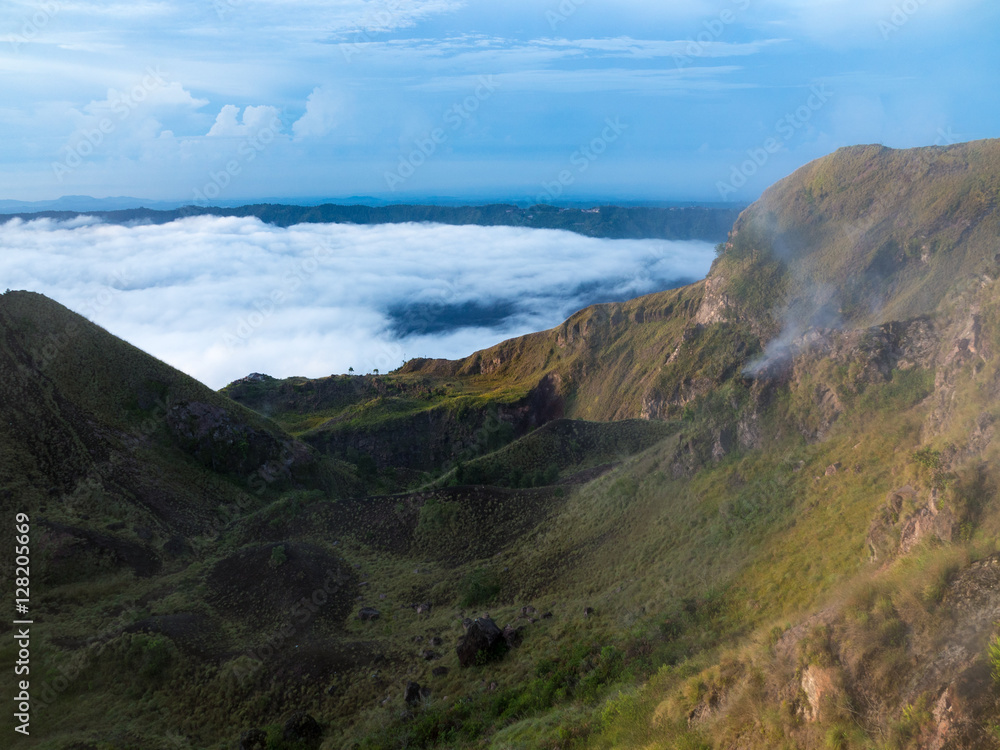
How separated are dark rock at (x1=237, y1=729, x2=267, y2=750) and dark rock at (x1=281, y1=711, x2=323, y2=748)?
69 cm

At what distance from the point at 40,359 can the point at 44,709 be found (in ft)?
96.1

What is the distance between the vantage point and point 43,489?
112 ft

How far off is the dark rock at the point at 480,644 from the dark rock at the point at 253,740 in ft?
22.8

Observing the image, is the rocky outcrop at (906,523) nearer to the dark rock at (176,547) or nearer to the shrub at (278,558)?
the shrub at (278,558)

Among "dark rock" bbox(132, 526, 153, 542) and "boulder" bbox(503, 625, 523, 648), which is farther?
"dark rock" bbox(132, 526, 153, 542)

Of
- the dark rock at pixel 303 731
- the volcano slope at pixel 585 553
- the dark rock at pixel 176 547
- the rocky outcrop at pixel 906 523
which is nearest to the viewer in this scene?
the volcano slope at pixel 585 553

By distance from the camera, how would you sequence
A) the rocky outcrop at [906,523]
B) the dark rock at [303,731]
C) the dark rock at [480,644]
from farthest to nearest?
the dark rock at [480,644], the dark rock at [303,731], the rocky outcrop at [906,523]

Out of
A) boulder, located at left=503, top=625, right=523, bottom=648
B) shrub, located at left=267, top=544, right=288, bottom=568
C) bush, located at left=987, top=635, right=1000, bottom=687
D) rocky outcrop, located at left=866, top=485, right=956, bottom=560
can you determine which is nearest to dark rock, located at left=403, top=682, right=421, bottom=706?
boulder, located at left=503, top=625, right=523, bottom=648

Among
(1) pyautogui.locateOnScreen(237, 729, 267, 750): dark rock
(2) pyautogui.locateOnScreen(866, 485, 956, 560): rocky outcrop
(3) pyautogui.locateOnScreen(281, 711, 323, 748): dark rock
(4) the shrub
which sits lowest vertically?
(1) pyautogui.locateOnScreen(237, 729, 267, 750): dark rock

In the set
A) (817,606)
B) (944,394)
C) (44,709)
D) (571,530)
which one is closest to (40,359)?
(44,709)

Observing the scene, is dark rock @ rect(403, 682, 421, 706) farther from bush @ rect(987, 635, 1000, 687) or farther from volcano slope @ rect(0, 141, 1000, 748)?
bush @ rect(987, 635, 1000, 687)

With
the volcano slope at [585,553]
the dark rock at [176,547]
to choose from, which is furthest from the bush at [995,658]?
the dark rock at [176,547]

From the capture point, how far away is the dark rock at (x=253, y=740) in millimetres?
20109

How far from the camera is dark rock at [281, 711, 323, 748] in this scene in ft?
65.9
